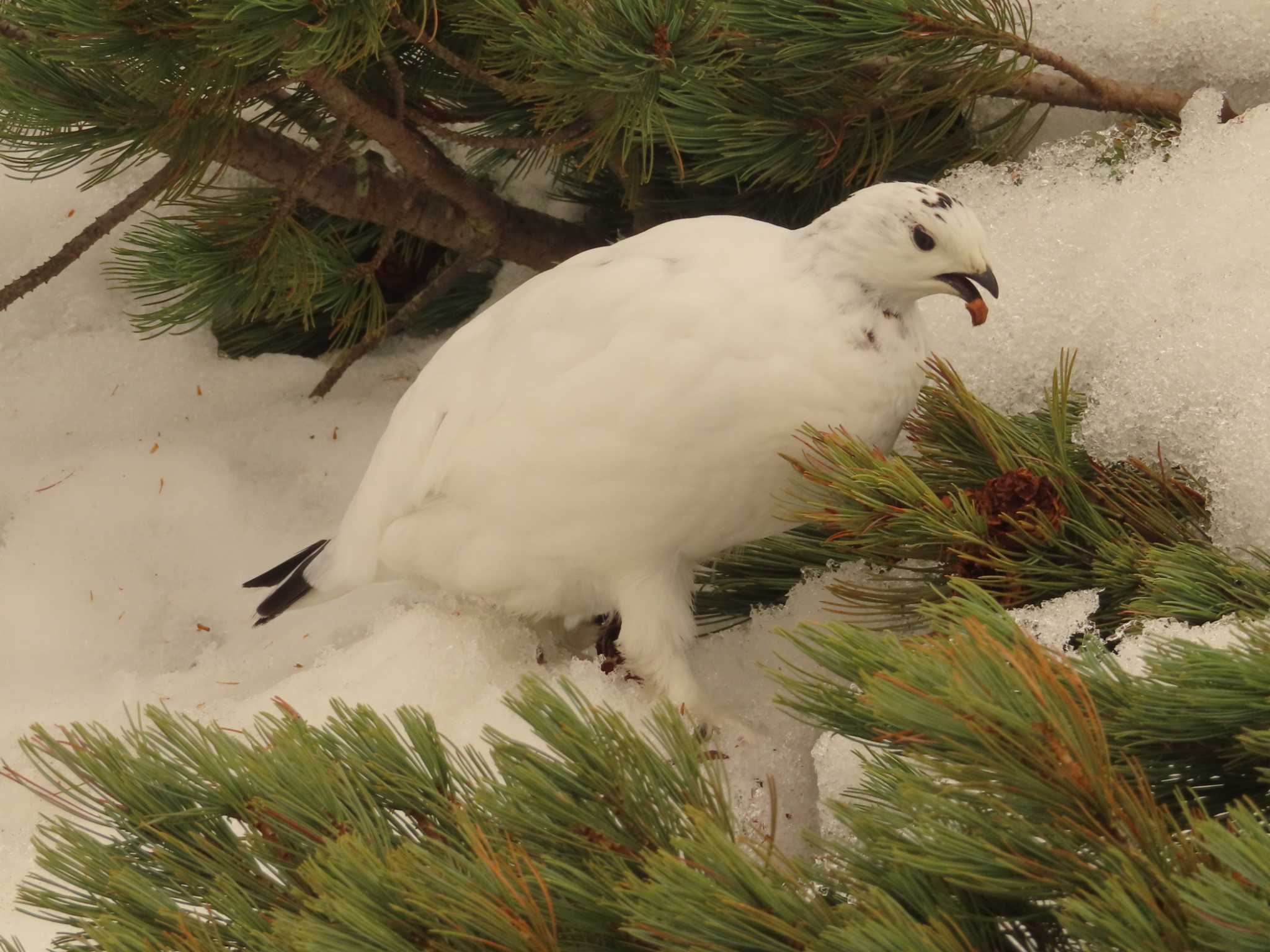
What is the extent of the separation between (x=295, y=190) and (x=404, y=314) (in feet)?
1.18

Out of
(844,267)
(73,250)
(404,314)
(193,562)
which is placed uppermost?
(844,267)

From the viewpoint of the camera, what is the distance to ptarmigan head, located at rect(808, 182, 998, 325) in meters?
1.14

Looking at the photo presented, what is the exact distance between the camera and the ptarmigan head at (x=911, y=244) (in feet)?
3.73

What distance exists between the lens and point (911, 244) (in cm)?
115

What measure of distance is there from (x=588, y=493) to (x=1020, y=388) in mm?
458

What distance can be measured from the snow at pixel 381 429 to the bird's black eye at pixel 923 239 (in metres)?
0.20

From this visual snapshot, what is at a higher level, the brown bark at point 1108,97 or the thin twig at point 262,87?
the brown bark at point 1108,97

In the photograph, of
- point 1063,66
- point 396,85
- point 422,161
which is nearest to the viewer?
point 1063,66

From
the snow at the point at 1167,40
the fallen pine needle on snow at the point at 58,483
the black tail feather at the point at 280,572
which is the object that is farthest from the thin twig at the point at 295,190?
the snow at the point at 1167,40

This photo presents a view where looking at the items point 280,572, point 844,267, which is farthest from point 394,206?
point 844,267

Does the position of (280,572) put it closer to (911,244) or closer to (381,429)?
(381,429)

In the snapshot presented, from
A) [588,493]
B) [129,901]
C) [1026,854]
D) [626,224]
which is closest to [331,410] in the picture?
[626,224]

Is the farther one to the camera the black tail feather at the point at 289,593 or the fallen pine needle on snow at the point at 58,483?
the fallen pine needle on snow at the point at 58,483

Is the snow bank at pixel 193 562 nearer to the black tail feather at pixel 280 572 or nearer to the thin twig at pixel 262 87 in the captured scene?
the black tail feather at pixel 280 572
